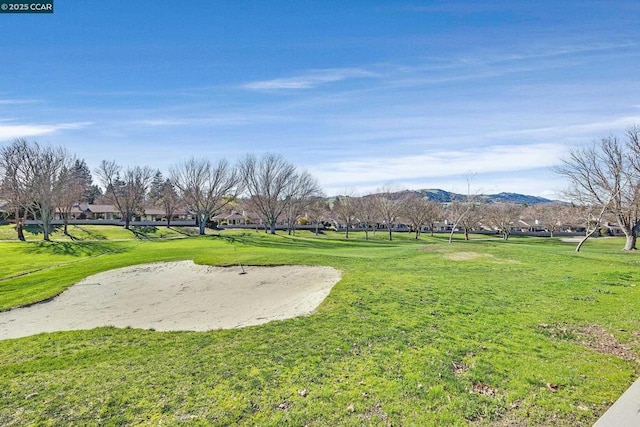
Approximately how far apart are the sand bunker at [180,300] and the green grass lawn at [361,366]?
Answer: 4.43 feet

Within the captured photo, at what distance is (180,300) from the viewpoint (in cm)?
1633

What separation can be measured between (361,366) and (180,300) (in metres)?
10.9

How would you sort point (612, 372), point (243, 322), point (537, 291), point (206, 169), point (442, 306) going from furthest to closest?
1. point (206, 169)
2. point (537, 291)
3. point (442, 306)
4. point (243, 322)
5. point (612, 372)

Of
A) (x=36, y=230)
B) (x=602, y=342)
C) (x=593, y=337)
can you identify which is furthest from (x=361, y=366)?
(x=36, y=230)

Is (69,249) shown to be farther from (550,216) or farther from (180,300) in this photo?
(550,216)

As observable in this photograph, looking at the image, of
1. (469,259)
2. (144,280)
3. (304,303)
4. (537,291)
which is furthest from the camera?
(469,259)

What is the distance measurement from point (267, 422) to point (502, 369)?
208 inches

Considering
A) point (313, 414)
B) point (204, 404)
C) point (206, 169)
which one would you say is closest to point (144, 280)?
point (204, 404)

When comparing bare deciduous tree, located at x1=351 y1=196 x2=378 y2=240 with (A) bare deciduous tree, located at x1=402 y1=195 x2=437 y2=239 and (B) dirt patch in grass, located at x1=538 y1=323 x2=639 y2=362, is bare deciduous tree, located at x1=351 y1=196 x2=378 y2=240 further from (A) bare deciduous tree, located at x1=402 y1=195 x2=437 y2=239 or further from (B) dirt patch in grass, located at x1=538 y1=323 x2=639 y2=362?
(B) dirt patch in grass, located at x1=538 y1=323 x2=639 y2=362

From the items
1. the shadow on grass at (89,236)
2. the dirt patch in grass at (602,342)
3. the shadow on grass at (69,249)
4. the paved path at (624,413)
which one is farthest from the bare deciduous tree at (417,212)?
the paved path at (624,413)

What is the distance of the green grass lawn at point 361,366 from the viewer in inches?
254

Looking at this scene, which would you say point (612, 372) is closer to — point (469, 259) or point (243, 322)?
point (243, 322)

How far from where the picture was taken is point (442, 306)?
1339 centimetres

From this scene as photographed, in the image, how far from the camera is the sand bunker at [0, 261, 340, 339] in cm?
1287
